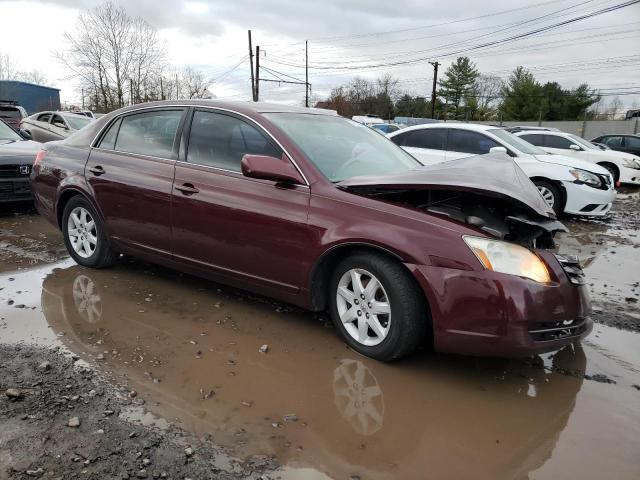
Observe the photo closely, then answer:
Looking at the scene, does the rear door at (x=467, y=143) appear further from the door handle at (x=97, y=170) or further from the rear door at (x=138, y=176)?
the door handle at (x=97, y=170)

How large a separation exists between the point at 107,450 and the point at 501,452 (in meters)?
1.84

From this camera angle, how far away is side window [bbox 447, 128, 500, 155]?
875 centimetres

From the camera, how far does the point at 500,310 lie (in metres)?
2.84

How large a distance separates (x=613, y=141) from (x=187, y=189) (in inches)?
746

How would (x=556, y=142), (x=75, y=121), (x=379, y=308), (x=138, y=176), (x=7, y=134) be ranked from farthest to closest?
(x=75, y=121)
(x=556, y=142)
(x=7, y=134)
(x=138, y=176)
(x=379, y=308)

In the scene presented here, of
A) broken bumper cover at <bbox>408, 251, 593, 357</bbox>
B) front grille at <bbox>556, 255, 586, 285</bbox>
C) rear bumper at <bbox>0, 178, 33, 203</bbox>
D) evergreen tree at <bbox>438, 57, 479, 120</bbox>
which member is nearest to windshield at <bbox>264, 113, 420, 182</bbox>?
broken bumper cover at <bbox>408, 251, 593, 357</bbox>

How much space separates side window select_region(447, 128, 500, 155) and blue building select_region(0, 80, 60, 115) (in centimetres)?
4333

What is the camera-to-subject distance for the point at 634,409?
2.85 m

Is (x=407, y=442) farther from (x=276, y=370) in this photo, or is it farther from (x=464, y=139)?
(x=464, y=139)

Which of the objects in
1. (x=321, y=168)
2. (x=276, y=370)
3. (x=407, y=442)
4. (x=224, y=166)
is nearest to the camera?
(x=407, y=442)

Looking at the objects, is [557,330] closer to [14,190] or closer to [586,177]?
[586,177]

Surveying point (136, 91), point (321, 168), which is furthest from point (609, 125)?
point (321, 168)

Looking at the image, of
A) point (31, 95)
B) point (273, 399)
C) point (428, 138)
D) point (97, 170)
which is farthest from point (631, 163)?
point (31, 95)

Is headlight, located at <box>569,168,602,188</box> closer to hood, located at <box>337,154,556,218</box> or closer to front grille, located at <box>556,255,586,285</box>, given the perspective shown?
hood, located at <box>337,154,556,218</box>
